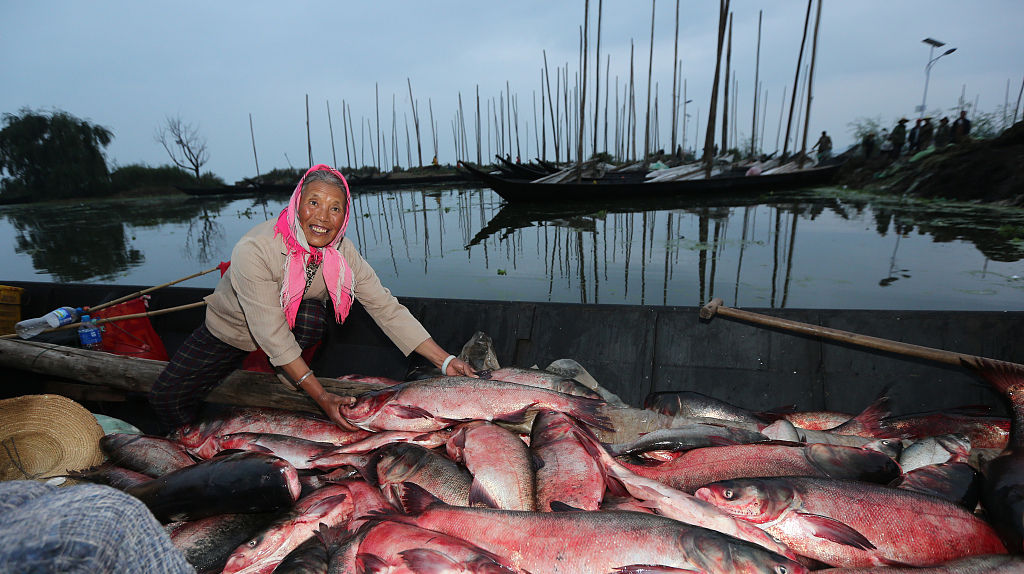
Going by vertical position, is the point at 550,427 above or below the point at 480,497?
above

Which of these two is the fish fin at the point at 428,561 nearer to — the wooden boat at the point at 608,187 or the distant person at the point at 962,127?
the wooden boat at the point at 608,187

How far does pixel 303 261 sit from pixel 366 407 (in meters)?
0.93

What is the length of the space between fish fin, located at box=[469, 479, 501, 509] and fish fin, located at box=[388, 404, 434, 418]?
2.03 ft

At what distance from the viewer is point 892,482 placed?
86.0 inches

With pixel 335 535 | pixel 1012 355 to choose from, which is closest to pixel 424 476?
pixel 335 535

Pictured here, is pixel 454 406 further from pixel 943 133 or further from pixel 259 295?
pixel 943 133

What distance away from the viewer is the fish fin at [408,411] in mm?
2580

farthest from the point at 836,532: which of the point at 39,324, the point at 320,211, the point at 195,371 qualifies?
the point at 39,324

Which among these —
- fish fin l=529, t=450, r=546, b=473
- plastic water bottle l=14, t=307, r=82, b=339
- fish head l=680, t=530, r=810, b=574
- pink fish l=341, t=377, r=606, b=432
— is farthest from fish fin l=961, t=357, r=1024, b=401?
plastic water bottle l=14, t=307, r=82, b=339

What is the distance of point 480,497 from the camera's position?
202cm

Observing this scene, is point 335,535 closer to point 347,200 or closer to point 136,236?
point 347,200

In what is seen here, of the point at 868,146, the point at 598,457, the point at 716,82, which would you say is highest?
the point at 716,82

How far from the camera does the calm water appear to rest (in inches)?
307

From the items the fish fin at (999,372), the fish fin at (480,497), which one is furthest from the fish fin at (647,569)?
the fish fin at (999,372)
